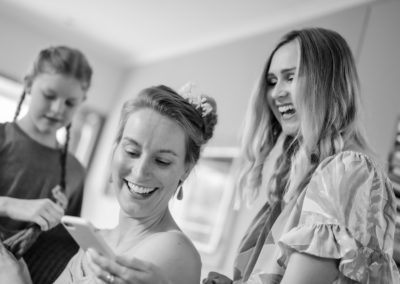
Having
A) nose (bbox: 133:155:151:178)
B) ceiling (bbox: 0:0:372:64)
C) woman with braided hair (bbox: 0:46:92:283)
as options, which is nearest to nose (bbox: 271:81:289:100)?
nose (bbox: 133:155:151:178)

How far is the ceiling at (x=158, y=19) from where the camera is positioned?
3928mm

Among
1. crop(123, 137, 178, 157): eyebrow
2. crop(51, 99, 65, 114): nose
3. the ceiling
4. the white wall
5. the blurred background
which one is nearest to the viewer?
crop(123, 137, 178, 157): eyebrow

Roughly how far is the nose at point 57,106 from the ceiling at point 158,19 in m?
2.52

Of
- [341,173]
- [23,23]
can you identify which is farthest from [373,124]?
[23,23]

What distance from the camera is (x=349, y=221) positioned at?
93 centimetres

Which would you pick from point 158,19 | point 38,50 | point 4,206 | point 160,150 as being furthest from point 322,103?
point 38,50

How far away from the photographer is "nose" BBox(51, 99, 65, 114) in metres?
1.78

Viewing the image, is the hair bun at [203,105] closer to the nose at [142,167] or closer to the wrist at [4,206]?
the nose at [142,167]

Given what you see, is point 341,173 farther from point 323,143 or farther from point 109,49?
point 109,49

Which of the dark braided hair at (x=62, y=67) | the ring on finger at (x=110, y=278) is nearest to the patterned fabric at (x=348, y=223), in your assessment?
the ring on finger at (x=110, y=278)

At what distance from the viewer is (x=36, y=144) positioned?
5.72 ft

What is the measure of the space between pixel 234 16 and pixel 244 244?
332cm

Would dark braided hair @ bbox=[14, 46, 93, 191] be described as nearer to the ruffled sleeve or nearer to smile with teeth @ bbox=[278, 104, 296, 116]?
smile with teeth @ bbox=[278, 104, 296, 116]

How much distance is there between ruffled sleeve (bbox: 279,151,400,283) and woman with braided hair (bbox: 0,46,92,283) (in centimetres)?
91
